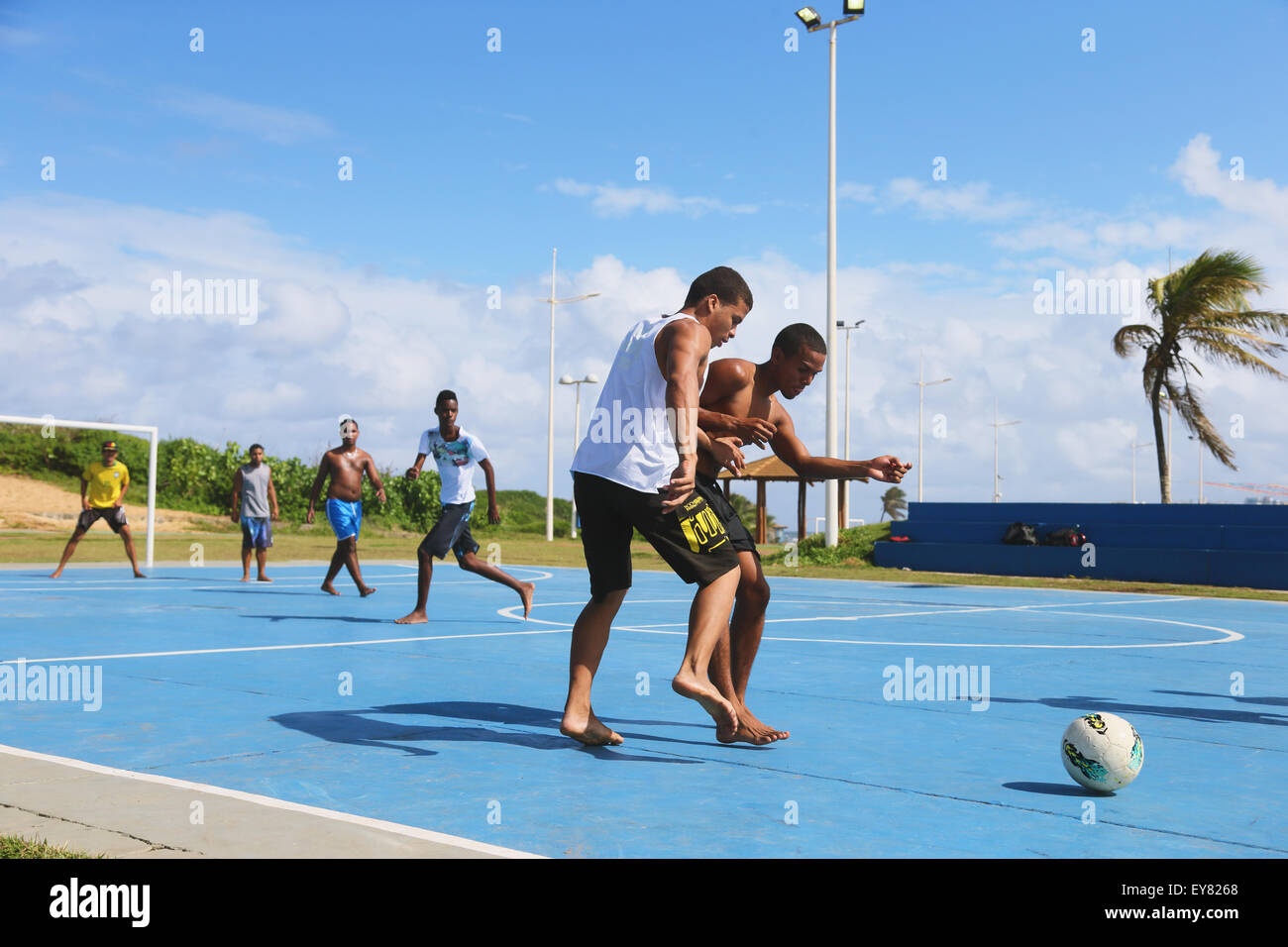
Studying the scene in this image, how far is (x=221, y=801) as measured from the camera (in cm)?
421

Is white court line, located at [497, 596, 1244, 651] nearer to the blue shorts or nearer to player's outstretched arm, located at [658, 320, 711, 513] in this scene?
the blue shorts

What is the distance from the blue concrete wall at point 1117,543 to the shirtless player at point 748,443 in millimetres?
18815

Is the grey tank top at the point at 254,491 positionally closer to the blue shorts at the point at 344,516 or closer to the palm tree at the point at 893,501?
the blue shorts at the point at 344,516

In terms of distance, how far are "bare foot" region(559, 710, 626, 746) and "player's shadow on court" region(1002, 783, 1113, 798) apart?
1742 mm

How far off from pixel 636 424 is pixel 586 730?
140cm

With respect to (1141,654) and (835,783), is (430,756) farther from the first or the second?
(1141,654)

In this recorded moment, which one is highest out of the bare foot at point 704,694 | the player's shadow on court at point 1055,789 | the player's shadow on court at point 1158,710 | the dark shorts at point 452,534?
the dark shorts at point 452,534

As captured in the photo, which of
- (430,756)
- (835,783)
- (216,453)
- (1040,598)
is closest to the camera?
(835,783)

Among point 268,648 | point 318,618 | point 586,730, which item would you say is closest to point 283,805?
point 586,730

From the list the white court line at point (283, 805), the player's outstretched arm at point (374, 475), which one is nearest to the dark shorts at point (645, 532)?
the white court line at point (283, 805)

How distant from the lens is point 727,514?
225 inches

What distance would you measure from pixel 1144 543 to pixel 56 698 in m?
21.6

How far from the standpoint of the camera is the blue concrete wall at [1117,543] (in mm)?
22266
